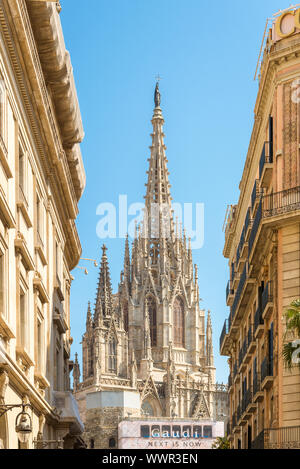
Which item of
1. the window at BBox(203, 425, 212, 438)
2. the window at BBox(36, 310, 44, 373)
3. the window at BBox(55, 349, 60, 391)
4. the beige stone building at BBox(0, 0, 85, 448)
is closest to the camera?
the beige stone building at BBox(0, 0, 85, 448)

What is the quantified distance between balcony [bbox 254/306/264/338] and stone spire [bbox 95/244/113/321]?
98.9 metres

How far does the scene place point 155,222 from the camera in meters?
154

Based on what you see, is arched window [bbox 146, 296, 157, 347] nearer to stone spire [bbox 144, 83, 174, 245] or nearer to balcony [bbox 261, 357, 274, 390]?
stone spire [bbox 144, 83, 174, 245]

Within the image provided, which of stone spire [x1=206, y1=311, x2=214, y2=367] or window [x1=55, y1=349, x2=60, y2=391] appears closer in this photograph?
window [x1=55, y1=349, x2=60, y2=391]

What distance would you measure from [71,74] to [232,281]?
2266cm

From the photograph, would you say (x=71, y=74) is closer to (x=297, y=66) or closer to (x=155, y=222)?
(x=297, y=66)

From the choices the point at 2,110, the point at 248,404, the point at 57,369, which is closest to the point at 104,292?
the point at 248,404

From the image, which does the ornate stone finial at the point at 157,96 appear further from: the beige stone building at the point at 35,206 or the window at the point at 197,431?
the beige stone building at the point at 35,206

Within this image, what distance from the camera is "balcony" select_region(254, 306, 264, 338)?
33.5m

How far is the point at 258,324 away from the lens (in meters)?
34.3

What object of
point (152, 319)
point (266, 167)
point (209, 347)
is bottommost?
point (266, 167)

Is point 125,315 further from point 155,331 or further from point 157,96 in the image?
point 157,96

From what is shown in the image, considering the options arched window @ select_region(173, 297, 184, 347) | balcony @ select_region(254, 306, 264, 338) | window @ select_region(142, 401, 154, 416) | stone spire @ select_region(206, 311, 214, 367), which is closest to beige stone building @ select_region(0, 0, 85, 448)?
balcony @ select_region(254, 306, 264, 338)

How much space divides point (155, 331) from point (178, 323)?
3542mm
